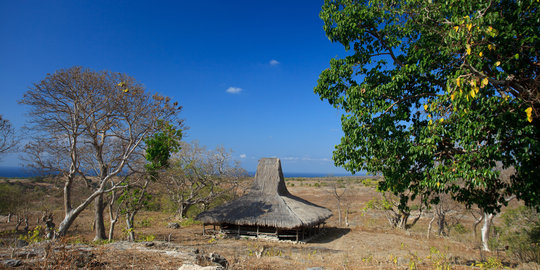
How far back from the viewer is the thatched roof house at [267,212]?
15389mm

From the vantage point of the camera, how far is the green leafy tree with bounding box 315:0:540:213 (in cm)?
524

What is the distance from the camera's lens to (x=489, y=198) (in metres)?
6.92

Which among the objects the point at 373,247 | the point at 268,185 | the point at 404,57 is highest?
the point at 404,57

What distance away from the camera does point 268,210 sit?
16438mm

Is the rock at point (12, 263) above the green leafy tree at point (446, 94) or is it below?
below

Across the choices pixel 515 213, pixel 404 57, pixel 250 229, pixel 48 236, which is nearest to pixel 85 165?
pixel 48 236

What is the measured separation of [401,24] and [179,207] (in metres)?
21.4

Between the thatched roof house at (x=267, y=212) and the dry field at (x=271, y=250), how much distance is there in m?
1.01

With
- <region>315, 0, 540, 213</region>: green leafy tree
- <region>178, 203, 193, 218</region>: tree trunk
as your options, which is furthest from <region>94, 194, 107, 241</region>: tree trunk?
<region>315, 0, 540, 213</region>: green leafy tree

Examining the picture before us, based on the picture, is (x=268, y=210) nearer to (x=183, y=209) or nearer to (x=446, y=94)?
(x=183, y=209)

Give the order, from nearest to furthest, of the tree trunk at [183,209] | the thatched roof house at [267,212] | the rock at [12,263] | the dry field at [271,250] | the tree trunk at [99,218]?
the rock at [12,263]
the dry field at [271,250]
the tree trunk at [99,218]
the thatched roof house at [267,212]
the tree trunk at [183,209]

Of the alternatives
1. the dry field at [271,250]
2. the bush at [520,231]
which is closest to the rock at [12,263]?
the dry field at [271,250]

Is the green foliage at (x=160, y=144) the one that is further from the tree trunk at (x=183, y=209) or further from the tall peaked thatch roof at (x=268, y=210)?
the tree trunk at (x=183, y=209)

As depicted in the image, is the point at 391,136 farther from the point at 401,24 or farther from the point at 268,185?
the point at 268,185
